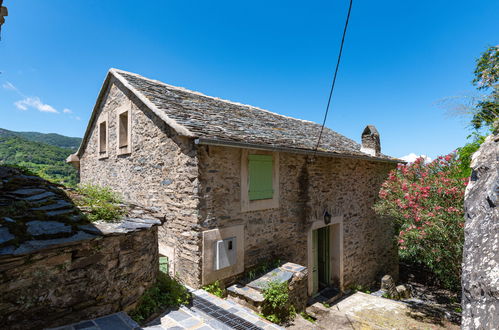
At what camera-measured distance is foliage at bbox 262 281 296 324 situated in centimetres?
498

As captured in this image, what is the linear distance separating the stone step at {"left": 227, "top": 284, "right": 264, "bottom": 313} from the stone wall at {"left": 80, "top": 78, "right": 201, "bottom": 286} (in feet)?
2.64

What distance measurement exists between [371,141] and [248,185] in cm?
661

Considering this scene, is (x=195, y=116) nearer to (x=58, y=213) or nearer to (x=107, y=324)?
(x=58, y=213)

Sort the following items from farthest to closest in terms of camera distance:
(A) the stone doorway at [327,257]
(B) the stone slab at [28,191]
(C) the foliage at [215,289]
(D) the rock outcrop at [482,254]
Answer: (A) the stone doorway at [327,257]
(C) the foliage at [215,289]
(B) the stone slab at [28,191]
(D) the rock outcrop at [482,254]

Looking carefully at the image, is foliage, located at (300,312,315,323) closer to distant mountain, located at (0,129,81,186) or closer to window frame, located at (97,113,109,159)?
window frame, located at (97,113,109,159)

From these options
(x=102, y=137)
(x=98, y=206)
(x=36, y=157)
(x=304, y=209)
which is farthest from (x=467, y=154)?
(x=36, y=157)

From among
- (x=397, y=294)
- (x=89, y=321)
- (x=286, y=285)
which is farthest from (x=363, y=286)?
(x=89, y=321)

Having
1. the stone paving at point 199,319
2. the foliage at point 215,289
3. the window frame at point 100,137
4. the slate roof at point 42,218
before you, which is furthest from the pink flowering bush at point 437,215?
the window frame at point 100,137

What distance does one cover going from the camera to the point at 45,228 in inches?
108

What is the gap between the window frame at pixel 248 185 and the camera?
580cm

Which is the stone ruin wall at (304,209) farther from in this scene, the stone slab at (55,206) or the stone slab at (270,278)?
the stone slab at (55,206)

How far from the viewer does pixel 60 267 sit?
2693mm

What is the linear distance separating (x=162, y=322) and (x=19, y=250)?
1.96 metres

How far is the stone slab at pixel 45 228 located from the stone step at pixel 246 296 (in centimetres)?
348
